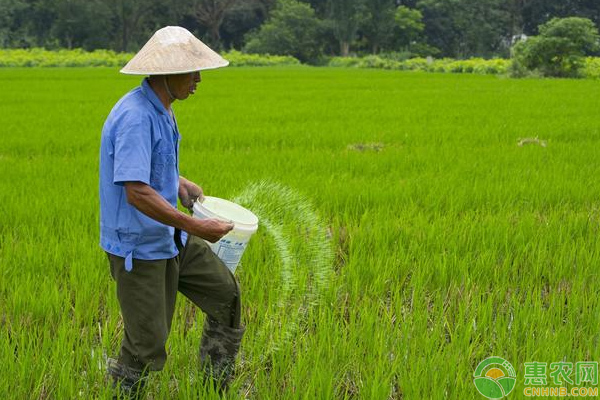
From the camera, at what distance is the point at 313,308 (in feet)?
8.52

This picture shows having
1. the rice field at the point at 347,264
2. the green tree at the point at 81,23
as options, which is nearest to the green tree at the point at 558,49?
the rice field at the point at 347,264

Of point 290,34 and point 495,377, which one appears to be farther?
point 290,34

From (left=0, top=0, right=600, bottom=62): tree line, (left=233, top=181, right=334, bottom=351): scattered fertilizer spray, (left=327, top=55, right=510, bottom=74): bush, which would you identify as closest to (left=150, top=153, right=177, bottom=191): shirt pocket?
(left=233, top=181, right=334, bottom=351): scattered fertilizer spray

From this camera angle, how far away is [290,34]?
3628cm

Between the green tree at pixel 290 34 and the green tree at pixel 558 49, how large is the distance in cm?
1858

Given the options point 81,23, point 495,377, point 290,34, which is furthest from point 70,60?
point 495,377

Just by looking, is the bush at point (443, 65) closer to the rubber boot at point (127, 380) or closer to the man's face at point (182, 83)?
the man's face at point (182, 83)

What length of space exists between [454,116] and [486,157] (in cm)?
319

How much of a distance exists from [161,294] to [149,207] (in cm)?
28

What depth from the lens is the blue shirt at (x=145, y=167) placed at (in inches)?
66.9

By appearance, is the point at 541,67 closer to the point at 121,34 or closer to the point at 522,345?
the point at 522,345

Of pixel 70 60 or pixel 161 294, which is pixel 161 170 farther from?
pixel 70 60

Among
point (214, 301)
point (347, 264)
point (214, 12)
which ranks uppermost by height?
point (214, 12)

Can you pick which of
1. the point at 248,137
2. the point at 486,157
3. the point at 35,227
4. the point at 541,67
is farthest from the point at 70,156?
the point at 541,67
